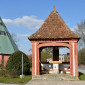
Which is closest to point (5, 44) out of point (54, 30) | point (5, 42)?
point (5, 42)

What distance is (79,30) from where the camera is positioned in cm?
5056

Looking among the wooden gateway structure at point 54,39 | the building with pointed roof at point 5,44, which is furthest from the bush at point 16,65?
the building with pointed roof at point 5,44

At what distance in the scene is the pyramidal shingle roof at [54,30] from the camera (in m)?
17.9

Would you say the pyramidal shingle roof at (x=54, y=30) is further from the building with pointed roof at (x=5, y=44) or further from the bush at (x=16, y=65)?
the building with pointed roof at (x=5, y=44)

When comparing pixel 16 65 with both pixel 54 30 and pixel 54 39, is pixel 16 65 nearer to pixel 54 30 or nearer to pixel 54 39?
pixel 54 39

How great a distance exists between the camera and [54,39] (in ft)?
59.1

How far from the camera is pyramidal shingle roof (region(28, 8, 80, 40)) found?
17938 millimetres

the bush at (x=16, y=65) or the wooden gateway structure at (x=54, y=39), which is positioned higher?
the wooden gateway structure at (x=54, y=39)

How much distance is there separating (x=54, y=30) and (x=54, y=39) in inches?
45.3

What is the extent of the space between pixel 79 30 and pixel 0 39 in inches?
941

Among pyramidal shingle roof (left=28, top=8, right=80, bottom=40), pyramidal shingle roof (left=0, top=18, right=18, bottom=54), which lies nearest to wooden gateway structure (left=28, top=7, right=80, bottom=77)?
pyramidal shingle roof (left=28, top=8, right=80, bottom=40)

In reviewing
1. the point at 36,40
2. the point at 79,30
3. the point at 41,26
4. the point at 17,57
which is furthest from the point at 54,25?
the point at 79,30

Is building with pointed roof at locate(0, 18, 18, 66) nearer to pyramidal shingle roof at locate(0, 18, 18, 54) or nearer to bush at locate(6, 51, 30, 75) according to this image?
pyramidal shingle roof at locate(0, 18, 18, 54)

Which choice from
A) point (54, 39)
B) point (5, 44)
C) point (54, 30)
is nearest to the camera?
point (54, 39)
